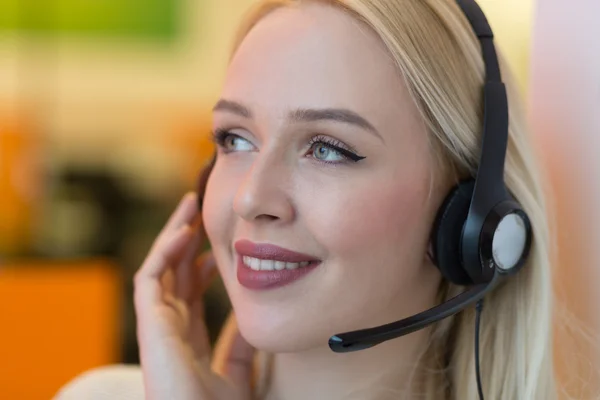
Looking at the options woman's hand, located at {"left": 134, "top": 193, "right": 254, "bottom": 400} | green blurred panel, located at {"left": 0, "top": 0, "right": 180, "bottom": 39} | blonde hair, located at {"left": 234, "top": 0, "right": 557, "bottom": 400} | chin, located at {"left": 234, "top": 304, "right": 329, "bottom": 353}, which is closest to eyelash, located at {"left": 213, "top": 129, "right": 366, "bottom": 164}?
blonde hair, located at {"left": 234, "top": 0, "right": 557, "bottom": 400}

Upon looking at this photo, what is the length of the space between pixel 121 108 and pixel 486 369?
9.01 feet

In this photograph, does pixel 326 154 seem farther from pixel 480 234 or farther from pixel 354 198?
pixel 480 234

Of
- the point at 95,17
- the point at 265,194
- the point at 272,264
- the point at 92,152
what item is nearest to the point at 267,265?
the point at 272,264

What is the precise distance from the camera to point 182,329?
4.04ft

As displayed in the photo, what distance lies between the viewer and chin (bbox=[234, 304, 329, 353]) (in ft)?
3.19

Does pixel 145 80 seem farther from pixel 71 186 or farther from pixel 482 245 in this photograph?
pixel 482 245

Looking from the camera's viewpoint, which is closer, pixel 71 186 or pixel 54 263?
pixel 54 263

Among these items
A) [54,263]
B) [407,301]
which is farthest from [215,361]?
[54,263]

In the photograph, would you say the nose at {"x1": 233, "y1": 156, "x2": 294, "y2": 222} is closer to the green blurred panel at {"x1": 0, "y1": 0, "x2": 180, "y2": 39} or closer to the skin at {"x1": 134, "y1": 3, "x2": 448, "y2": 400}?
the skin at {"x1": 134, "y1": 3, "x2": 448, "y2": 400}

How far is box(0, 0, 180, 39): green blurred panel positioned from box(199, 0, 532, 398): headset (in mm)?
2783

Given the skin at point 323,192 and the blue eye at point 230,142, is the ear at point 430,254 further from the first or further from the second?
the blue eye at point 230,142

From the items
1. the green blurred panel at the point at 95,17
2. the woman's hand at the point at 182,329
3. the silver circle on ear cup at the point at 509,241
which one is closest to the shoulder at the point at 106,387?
the woman's hand at the point at 182,329

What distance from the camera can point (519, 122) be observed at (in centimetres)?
109

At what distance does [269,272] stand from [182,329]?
31cm
